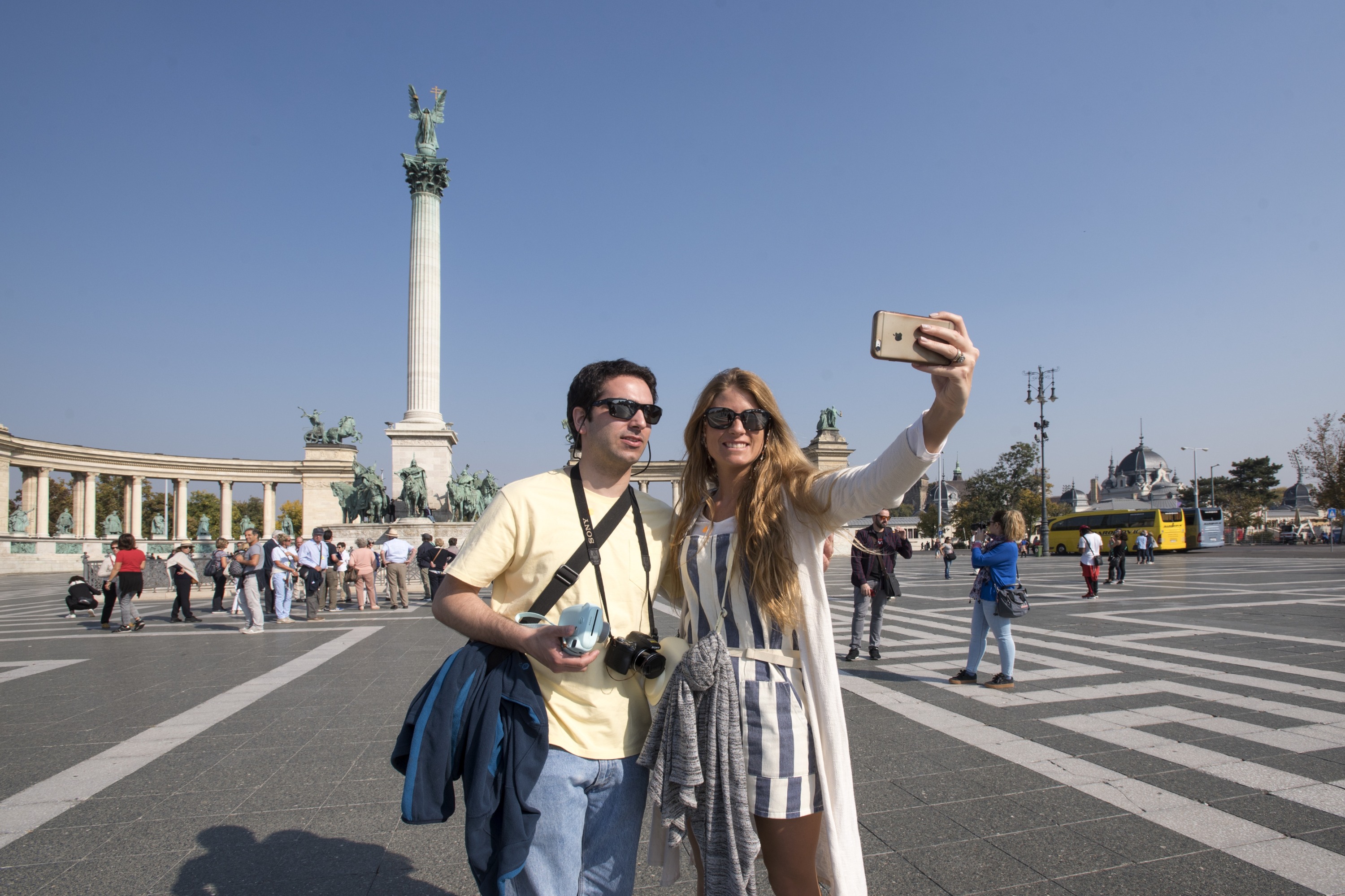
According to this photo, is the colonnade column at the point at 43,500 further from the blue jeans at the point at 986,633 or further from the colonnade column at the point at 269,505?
the blue jeans at the point at 986,633

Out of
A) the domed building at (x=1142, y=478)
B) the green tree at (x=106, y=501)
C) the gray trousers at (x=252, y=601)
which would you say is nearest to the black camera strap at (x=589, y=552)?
the gray trousers at (x=252, y=601)

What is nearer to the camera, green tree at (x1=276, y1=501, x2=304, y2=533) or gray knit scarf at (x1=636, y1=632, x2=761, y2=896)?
gray knit scarf at (x1=636, y1=632, x2=761, y2=896)

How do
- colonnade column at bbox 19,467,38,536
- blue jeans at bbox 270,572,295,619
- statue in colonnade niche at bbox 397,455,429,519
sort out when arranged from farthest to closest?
colonnade column at bbox 19,467,38,536 < statue in colonnade niche at bbox 397,455,429,519 < blue jeans at bbox 270,572,295,619

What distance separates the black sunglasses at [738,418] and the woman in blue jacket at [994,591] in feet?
18.1

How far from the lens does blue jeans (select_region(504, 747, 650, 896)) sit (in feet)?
6.12

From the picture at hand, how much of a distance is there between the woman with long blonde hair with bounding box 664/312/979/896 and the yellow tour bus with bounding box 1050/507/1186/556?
38216mm

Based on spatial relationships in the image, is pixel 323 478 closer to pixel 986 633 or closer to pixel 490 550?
pixel 986 633

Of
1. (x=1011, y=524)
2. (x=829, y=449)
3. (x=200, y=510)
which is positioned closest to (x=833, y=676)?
(x=1011, y=524)

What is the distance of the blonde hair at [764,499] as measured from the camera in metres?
2.03

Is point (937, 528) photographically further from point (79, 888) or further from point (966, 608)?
point (79, 888)

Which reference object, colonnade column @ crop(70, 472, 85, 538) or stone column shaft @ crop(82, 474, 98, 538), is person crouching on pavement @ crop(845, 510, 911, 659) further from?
stone column shaft @ crop(82, 474, 98, 538)

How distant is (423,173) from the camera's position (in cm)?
3303

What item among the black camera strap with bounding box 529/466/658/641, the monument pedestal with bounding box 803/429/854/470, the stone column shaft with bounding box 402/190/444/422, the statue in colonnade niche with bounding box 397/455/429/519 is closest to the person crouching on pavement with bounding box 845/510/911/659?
the black camera strap with bounding box 529/466/658/641

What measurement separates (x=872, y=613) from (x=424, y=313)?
27755mm
